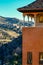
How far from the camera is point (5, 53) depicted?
198m

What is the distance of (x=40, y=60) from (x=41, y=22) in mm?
3358

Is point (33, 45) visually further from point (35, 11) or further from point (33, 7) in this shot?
point (33, 7)

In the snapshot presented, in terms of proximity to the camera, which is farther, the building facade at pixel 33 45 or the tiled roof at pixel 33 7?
the tiled roof at pixel 33 7

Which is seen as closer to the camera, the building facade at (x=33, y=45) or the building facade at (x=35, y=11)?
the building facade at (x=33, y=45)

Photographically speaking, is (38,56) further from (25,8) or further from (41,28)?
(25,8)

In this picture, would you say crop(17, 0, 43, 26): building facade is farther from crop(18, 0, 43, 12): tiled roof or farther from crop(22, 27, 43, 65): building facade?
crop(22, 27, 43, 65): building facade

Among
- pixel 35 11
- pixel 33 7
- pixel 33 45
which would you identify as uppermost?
pixel 33 7

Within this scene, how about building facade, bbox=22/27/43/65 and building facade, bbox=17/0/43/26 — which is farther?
building facade, bbox=17/0/43/26

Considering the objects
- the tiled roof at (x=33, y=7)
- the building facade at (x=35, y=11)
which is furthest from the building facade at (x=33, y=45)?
the tiled roof at (x=33, y=7)

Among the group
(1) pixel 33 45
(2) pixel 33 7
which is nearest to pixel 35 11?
(2) pixel 33 7

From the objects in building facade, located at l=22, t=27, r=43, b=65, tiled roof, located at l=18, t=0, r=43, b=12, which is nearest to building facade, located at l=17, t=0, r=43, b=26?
tiled roof, located at l=18, t=0, r=43, b=12

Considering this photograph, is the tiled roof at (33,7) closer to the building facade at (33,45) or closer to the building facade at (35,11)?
the building facade at (35,11)

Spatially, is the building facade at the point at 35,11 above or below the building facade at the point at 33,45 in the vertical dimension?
above

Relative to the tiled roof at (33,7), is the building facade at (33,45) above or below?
below
